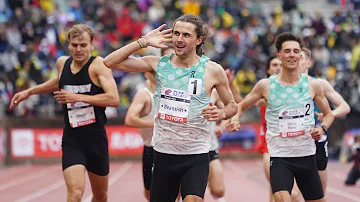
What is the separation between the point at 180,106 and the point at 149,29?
15.8 m

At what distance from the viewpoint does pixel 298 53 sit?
22.1 feet

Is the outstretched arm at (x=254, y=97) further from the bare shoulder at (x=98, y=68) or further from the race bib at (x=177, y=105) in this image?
the bare shoulder at (x=98, y=68)

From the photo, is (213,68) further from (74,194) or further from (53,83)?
(53,83)

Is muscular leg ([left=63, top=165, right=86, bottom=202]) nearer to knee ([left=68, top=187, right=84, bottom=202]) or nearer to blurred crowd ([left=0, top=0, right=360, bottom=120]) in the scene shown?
knee ([left=68, top=187, right=84, bottom=202])

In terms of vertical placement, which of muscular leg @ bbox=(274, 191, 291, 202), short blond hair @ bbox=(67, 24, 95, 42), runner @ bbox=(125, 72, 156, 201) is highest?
short blond hair @ bbox=(67, 24, 95, 42)

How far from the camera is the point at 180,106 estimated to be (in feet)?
17.9

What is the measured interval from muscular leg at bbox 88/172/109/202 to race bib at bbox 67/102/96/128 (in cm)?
58

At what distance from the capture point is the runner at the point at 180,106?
547 centimetres

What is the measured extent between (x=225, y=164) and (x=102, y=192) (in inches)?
425

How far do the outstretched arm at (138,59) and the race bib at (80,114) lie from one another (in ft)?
4.57

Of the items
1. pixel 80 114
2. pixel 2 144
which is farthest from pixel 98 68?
pixel 2 144

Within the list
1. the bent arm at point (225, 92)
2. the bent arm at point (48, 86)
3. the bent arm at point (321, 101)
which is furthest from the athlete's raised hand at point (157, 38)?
the bent arm at point (48, 86)

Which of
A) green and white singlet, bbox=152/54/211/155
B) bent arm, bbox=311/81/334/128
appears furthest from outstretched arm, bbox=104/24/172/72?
bent arm, bbox=311/81/334/128

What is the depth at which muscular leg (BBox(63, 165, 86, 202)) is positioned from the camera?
639 centimetres
